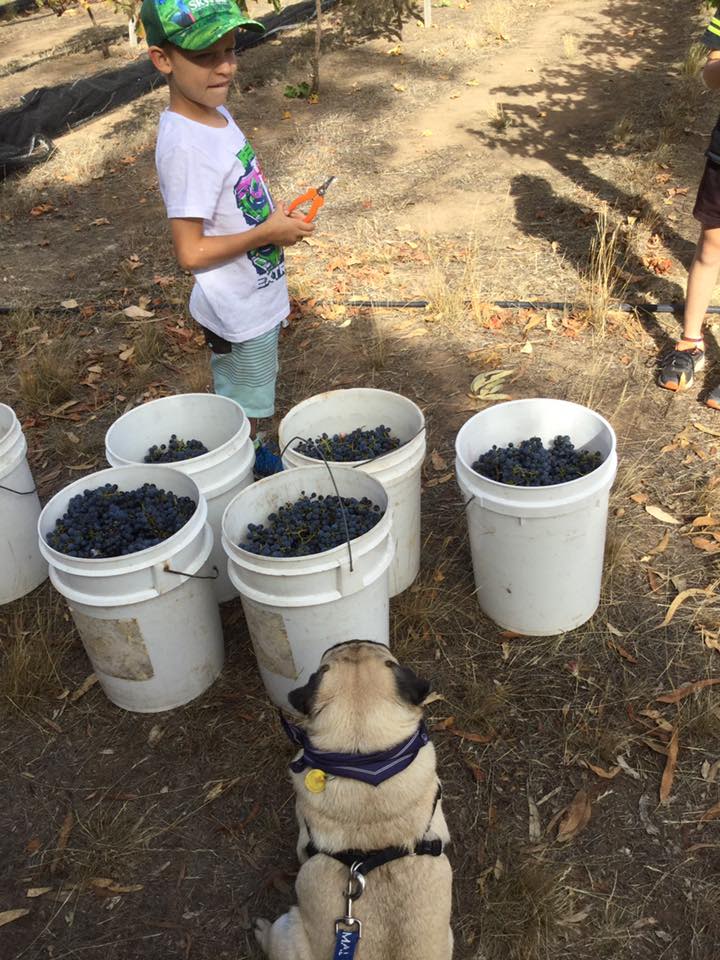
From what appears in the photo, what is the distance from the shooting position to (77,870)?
2.95m

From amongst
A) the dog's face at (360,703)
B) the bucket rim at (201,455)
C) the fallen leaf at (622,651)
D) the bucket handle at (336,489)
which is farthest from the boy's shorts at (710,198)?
the dog's face at (360,703)

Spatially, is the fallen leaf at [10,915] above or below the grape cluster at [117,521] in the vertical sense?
below

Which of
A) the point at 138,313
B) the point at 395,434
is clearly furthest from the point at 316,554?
the point at 138,313

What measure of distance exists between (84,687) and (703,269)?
4.24m

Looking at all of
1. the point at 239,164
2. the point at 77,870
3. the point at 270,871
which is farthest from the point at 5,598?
the point at 239,164

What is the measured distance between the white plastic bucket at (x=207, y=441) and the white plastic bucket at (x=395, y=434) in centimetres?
24

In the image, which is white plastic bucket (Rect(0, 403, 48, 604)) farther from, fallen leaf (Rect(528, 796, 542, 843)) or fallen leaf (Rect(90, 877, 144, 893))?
fallen leaf (Rect(528, 796, 542, 843))

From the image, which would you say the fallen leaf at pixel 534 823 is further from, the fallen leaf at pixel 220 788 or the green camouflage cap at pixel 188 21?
the green camouflage cap at pixel 188 21

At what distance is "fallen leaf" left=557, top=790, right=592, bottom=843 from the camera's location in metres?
2.92

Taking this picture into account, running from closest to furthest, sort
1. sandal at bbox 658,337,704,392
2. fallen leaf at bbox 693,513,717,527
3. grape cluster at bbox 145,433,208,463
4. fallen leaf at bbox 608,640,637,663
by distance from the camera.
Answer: fallen leaf at bbox 608,640,637,663 → grape cluster at bbox 145,433,208,463 → fallen leaf at bbox 693,513,717,527 → sandal at bbox 658,337,704,392

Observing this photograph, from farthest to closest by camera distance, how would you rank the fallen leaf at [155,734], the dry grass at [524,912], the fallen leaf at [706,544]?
the fallen leaf at [706,544]
the fallen leaf at [155,734]
the dry grass at [524,912]

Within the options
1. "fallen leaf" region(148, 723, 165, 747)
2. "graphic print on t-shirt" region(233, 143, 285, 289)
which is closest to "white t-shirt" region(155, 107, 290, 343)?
"graphic print on t-shirt" region(233, 143, 285, 289)

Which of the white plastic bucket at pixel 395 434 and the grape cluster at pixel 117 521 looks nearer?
the grape cluster at pixel 117 521

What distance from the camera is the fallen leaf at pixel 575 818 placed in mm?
2924
